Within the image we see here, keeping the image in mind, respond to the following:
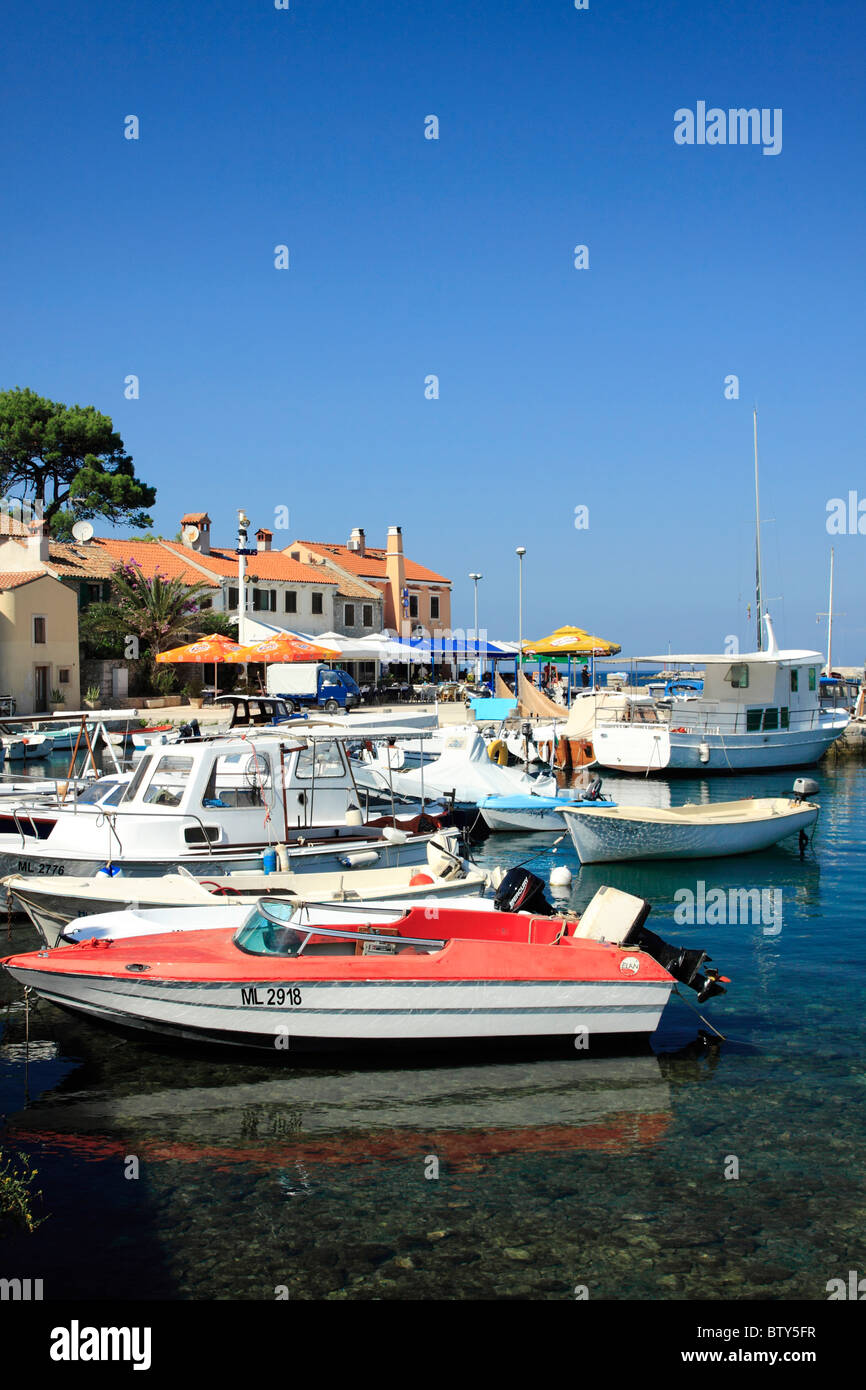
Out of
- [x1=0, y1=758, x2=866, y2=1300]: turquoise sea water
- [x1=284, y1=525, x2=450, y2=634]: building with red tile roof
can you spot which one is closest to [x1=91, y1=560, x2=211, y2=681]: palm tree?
[x1=284, y1=525, x2=450, y2=634]: building with red tile roof

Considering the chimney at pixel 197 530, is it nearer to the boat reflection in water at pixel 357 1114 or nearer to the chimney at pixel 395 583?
the chimney at pixel 395 583

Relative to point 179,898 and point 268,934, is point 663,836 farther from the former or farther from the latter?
point 268,934

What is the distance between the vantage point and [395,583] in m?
64.9

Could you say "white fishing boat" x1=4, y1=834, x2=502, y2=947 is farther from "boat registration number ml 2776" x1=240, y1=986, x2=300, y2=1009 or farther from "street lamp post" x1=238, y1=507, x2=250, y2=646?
"street lamp post" x1=238, y1=507, x2=250, y2=646

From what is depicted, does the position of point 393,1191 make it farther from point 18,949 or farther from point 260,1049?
point 18,949

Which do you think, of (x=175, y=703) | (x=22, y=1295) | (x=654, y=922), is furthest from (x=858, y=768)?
(x=22, y=1295)

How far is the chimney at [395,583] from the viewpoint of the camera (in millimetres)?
64438

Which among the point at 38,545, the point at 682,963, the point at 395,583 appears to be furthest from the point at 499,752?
the point at 395,583

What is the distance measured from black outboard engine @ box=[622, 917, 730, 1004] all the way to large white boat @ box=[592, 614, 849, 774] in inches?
850

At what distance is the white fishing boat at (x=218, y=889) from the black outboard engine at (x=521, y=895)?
53 centimetres

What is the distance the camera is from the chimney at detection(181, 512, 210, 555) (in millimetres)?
58031

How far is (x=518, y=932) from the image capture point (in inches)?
440

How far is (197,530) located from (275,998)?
5108 centimetres
